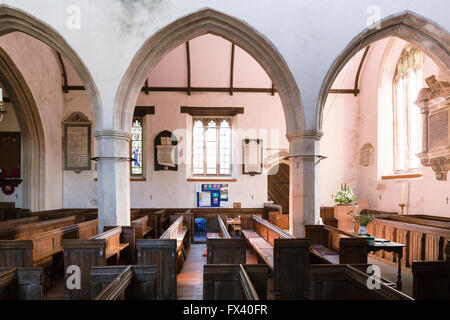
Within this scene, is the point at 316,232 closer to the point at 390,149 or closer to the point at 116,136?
the point at 116,136

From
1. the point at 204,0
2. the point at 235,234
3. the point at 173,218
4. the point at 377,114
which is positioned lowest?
the point at 235,234

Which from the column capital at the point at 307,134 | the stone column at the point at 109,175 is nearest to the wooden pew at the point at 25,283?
the stone column at the point at 109,175

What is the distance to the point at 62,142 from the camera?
11.2m

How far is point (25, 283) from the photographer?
319 centimetres

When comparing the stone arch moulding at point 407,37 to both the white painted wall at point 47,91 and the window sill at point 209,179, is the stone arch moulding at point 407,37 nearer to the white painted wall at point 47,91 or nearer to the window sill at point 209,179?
the window sill at point 209,179

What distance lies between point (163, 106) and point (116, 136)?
5.11 m

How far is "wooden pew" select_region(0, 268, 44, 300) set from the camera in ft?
10.3

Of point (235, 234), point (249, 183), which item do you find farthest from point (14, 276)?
point (249, 183)

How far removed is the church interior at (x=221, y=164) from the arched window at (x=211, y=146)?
0.05 m

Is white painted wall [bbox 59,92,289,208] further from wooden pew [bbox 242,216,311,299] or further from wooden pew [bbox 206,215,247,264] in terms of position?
wooden pew [bbox 242,216,311,299]

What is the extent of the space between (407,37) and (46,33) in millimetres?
7567

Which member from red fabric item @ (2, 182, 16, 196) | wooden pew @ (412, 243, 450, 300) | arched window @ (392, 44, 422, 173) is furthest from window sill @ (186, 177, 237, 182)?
wooden pew @ (412, 243, 450, 300)

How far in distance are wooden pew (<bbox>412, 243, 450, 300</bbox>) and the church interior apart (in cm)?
2

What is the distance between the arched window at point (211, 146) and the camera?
→ 11.7 m
